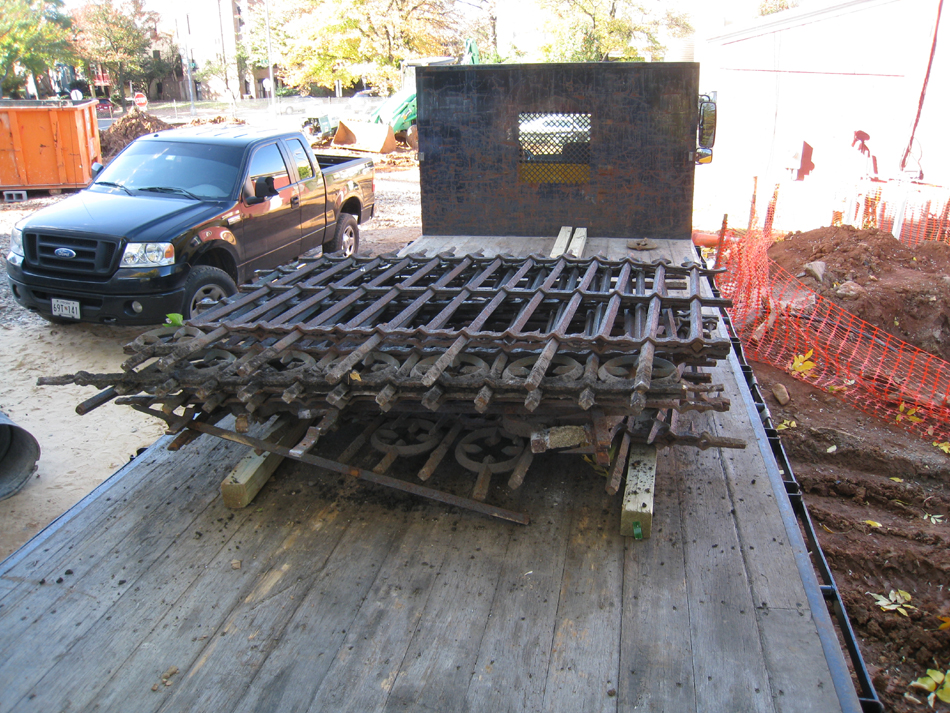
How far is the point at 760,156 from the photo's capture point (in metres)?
17.6

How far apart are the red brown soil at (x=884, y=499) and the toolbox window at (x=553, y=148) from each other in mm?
3074

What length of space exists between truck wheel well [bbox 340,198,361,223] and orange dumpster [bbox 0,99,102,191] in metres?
9.07

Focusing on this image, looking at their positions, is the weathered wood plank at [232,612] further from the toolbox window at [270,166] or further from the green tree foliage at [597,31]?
the green tree foliage at [597,31]

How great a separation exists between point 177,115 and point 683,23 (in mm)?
29608

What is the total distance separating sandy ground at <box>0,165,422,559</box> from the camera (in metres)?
5.20

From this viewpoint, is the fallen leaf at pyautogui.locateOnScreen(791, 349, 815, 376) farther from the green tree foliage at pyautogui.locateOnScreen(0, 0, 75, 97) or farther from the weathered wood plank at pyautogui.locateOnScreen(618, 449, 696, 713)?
the green tree foliage at pyautogui.locateOnScreen(0, 0, 75, 97)

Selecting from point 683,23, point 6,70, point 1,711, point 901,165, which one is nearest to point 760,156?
point 901,165

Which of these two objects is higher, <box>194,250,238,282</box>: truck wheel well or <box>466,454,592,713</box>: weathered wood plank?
<box>194,250,238,282</box>: truck wheel well

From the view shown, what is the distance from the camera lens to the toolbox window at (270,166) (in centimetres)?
842

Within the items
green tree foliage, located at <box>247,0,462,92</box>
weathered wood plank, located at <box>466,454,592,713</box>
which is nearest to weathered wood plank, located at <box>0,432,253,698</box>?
weathered wood plank, located at <box>466,454,592,713</box>

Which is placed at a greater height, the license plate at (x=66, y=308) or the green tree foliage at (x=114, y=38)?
the green tree foliage at (x=114, y=38)

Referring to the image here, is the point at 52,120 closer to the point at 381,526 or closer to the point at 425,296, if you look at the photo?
the point at 425,296

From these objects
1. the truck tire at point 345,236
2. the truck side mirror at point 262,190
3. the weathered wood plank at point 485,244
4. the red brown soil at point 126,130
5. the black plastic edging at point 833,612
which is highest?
the red brown soil at point 126,130

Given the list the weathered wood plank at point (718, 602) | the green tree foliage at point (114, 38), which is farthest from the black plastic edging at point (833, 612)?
the green tree foliage at point (114, 38)
